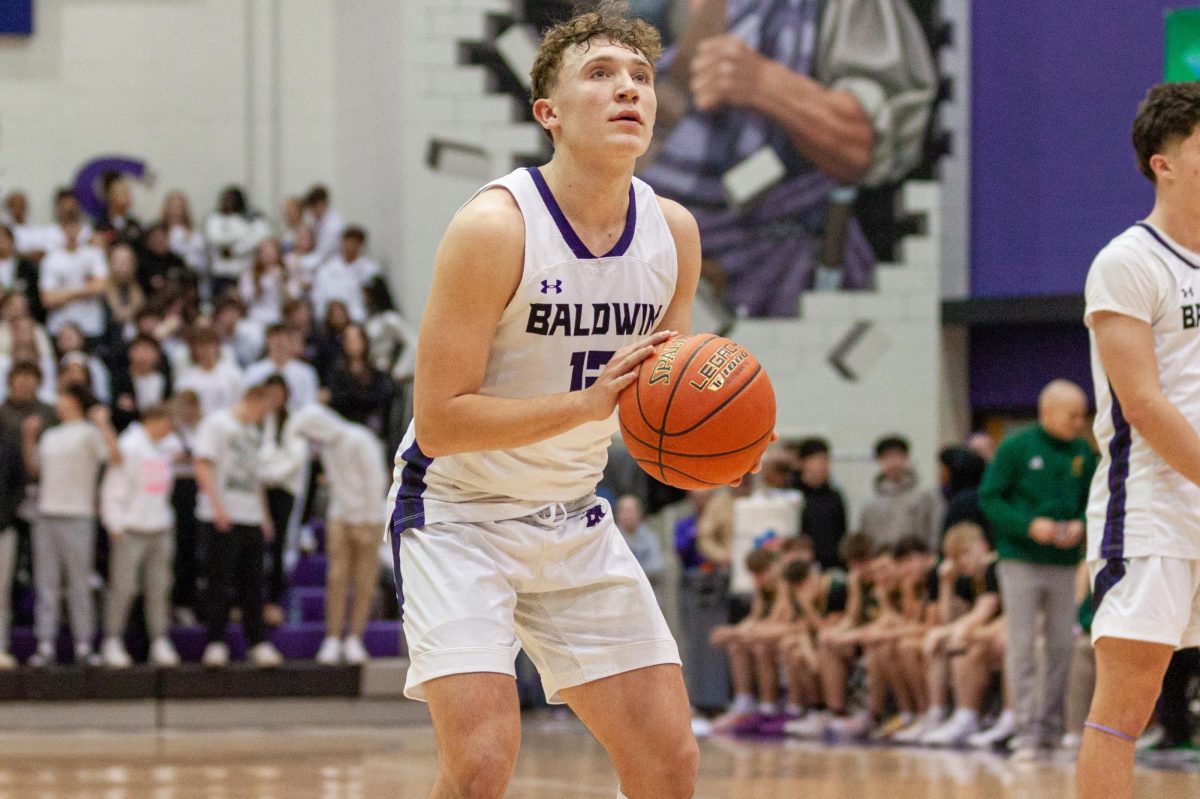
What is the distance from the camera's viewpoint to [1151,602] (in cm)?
410

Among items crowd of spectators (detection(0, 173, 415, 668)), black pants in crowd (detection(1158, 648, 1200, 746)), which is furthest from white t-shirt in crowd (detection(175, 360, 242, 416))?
black pants in crowd (detection(1158, 648, 1200, 746))

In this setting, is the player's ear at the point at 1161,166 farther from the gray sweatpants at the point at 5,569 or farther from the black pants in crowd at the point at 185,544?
the gray sweatpants at the point at 5,569

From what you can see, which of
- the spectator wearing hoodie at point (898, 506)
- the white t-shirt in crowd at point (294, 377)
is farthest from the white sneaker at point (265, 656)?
the spectator wearing hoodie at point (898, 506)

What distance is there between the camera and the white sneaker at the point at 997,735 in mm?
9438

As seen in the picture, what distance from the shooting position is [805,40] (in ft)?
50.1

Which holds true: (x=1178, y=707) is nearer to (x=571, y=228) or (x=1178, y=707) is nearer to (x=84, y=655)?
(x=571, y=228)

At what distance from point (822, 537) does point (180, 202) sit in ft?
24.6

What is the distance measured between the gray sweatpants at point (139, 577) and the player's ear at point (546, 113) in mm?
7986

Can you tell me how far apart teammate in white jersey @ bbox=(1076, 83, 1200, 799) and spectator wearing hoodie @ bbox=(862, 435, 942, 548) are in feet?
22.6

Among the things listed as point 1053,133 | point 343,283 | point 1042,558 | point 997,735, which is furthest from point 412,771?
point 1053,133

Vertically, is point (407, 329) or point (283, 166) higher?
point (283, 166)

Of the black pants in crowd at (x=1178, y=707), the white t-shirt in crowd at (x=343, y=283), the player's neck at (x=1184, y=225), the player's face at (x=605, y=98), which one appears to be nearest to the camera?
the player's face at (x=605, y=98)

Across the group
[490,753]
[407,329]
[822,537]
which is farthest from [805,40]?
[490,753]

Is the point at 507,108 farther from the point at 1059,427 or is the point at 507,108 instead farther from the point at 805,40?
the point at 1059,427
